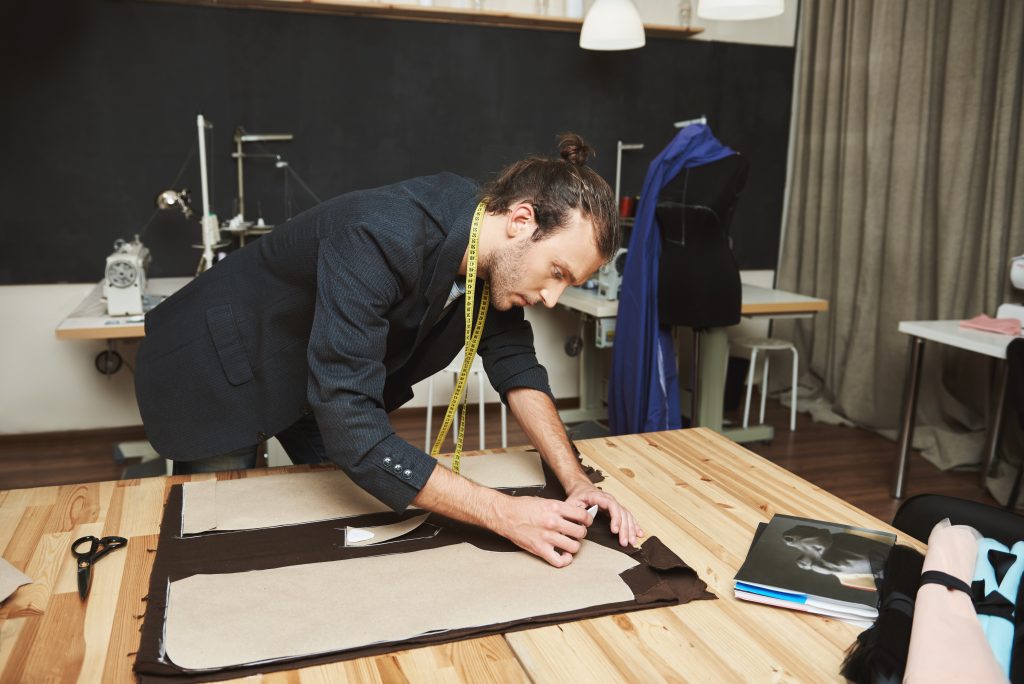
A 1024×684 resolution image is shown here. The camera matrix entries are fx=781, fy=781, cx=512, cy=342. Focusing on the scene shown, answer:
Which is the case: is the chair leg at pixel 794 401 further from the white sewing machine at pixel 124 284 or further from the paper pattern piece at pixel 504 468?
the white sewing machine at pixel 124 284

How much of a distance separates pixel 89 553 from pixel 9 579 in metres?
0.11

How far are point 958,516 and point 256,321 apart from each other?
1412 mm

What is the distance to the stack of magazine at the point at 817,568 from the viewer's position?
110cm

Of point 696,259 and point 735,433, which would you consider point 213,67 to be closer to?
point 696,259

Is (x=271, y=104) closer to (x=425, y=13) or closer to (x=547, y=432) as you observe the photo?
(x=425, y=13)

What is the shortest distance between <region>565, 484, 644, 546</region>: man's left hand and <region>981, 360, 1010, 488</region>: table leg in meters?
2.73

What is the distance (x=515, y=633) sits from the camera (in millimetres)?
1030

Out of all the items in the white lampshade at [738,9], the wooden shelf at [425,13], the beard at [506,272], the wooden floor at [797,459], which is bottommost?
the wooden floor at [797,459]

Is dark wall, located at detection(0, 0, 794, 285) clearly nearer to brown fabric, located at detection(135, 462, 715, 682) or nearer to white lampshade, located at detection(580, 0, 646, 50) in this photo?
white lampshade, located at detection(580, 0, 646, 50)

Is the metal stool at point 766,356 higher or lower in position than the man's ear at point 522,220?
lower

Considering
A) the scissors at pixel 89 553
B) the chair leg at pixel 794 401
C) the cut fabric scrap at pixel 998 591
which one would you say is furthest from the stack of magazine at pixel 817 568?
the chair leg at pixel 794 401

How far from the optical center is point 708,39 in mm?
4707

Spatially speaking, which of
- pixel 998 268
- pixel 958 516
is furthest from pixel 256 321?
pixel 998 268

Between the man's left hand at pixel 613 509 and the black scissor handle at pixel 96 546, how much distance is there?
72 cm
